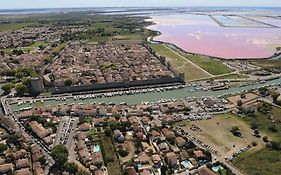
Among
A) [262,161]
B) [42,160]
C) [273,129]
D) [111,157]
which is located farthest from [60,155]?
[273,129]

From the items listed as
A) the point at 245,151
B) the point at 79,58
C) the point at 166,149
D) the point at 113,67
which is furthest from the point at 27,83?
the point at 245,151

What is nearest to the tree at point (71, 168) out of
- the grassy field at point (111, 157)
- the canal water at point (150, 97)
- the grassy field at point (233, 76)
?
the grassy field at point (111, 157)

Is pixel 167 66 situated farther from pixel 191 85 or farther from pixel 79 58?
pixel 79 58

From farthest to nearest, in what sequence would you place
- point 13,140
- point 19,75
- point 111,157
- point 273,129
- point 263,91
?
point 19,75, point 263,91, point 273,129, point 13,140, point 111,157

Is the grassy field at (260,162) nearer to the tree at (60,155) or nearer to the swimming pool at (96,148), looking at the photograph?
the swimming pool at (96,148)

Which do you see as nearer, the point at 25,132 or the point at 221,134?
the point at 221,134

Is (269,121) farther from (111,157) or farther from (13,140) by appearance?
(13,140)

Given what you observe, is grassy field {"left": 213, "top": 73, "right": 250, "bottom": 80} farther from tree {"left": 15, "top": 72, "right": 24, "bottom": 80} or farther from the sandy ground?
tree {"left": 15, "top": 72, "right": 24, "bottom": 80}

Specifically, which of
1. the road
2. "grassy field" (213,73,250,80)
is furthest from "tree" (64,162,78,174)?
"grassy field" (213,73,250,80)
